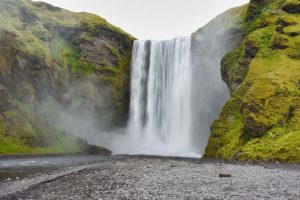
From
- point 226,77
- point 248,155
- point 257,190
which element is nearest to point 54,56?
point 226,77

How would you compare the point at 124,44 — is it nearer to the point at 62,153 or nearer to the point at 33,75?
the point at 33,75

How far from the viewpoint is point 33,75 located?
262 ft

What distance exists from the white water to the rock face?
17.6ft

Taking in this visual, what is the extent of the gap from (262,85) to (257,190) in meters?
31.9

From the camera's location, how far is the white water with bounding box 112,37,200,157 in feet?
259

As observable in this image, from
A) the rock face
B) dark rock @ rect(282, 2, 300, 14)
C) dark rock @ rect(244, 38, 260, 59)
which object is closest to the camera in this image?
dark rock @ rect(244, 38, 260, 59)

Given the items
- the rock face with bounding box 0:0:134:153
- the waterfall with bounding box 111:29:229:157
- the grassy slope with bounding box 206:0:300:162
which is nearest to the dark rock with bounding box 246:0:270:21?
the grassy slope with bounding box 206:0:300:162

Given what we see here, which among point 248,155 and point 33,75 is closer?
point 248,155

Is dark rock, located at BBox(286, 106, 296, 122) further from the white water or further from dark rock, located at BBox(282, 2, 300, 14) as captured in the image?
the white water

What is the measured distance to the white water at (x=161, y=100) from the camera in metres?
79.0

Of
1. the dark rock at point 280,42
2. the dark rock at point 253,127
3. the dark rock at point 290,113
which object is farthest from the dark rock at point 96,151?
the dark rock at point 290,113

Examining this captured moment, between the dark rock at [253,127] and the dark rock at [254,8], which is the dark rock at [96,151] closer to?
the dark rock at [253,127]

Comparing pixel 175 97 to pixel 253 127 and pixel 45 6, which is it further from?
pixel 45 6

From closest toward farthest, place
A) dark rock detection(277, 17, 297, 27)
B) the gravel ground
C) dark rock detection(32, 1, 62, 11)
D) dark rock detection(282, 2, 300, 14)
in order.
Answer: the gravel ground
dark rock detection(277, 17, 297, 27)
dark rock detection(282, 2, 300, 14)
dark rock detection(32, 1, 62, 11)
